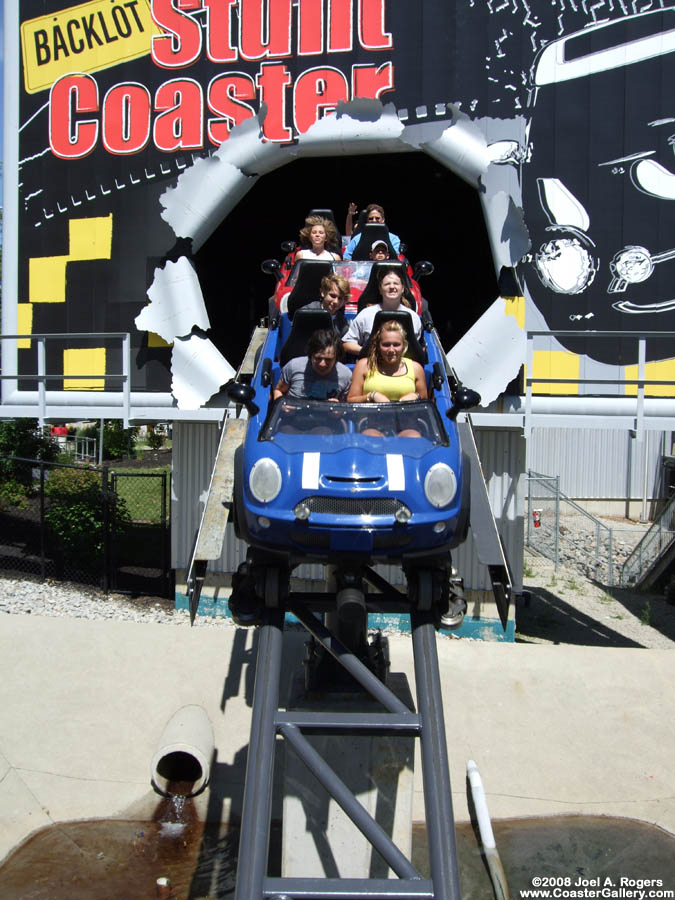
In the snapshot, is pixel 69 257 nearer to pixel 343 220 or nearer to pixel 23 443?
pixel 343 220

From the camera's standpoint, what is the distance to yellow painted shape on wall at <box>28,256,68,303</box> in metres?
11.5

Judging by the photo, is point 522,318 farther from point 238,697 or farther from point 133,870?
point 133,870

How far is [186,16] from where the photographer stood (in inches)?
433

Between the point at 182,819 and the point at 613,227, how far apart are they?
9.04 m

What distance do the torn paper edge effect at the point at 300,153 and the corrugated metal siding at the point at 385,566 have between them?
152cm

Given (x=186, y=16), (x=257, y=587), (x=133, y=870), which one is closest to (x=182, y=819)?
(x=133, y=870)

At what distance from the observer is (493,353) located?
9.10m

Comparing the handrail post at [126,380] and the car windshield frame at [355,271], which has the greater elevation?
the car windshield frame at [355,271]

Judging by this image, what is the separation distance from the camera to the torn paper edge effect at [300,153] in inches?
366

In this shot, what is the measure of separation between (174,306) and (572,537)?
11933 millimetres

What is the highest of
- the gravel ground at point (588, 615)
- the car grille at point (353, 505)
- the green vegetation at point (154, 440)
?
the car grille at point (353, 505)

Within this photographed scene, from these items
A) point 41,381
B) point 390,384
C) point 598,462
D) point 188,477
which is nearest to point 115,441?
point 598,462

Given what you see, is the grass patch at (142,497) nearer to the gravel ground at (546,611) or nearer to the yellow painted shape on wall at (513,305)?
the gravel ground at (546,611)

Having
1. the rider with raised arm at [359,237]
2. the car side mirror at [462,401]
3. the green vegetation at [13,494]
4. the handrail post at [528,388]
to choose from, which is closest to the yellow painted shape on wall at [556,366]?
the handrail post at [528,388]
